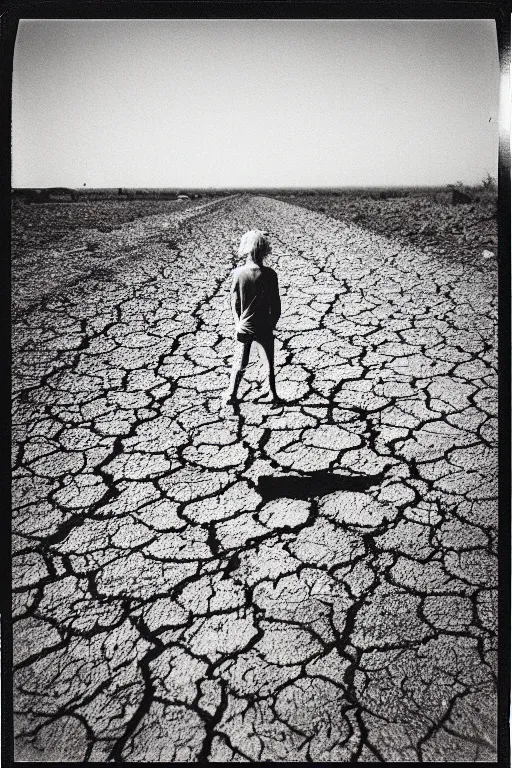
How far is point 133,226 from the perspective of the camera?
325cm

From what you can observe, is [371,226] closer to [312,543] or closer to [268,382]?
[268,382]

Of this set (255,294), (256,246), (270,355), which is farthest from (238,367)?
(256,246)

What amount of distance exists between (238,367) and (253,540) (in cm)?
65

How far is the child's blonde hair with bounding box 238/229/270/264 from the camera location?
1.61 m

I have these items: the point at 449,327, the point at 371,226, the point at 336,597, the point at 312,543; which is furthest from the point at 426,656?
the point at 371,226

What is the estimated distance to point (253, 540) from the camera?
59.4 inches

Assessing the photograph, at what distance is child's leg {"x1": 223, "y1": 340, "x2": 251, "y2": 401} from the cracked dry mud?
72mm

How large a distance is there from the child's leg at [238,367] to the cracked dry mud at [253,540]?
0.07 m

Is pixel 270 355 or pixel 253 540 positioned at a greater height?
pixel 270 355

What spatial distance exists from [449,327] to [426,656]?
170 cm

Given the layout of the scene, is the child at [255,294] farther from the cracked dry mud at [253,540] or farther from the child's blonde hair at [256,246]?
the cracked dry mud at [253,540]

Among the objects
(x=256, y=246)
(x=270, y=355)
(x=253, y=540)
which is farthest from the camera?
(x=270, y=355)

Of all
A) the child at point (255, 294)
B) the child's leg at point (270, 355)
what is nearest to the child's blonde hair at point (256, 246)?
the child at point (255, 294)

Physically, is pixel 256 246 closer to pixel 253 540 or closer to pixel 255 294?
pixel 255 294
